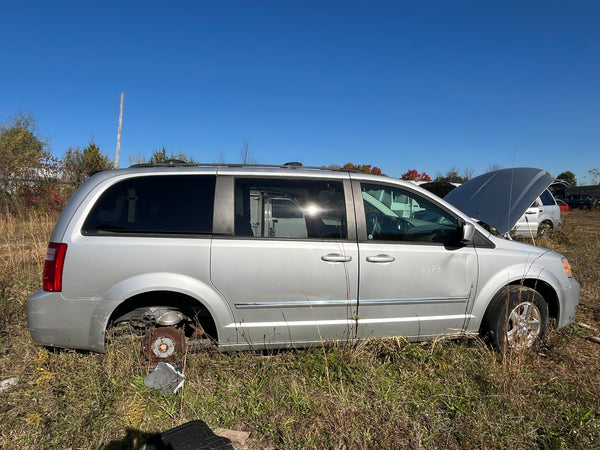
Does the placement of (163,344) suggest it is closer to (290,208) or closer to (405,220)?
(290,208)

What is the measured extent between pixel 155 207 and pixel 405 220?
2.27m

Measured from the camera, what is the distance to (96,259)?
8.70 feet

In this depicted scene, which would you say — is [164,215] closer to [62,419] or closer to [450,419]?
[62,419]

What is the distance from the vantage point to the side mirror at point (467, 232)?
9.90 feet

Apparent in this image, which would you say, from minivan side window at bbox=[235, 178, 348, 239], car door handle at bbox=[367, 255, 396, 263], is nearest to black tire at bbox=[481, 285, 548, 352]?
car door handle at bbox=[367, 255, 396, 263]

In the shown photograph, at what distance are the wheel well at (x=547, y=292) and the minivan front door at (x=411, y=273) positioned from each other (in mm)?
695

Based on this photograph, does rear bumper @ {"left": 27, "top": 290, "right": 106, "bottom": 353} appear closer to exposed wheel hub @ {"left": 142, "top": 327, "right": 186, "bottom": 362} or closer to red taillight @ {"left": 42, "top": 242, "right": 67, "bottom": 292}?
red taillight @ {"left": 42, "top": 242, "right": 67, "bottom": 292}

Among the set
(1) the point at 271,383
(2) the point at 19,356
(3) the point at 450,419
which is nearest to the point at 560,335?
(3) the point at 450,419

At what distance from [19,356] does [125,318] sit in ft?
4.18

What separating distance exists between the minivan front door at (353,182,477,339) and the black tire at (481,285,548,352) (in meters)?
0.29

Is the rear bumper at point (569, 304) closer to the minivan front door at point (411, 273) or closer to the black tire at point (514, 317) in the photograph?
the black tire at point (514, 317)

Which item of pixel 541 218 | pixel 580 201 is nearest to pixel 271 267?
pixel 541 218

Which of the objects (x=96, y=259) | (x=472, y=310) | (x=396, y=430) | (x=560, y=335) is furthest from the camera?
(x=560, y=335)

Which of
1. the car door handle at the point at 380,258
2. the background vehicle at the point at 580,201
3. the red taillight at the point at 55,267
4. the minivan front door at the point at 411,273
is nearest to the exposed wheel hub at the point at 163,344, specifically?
the red taillight at the point at 55,267
